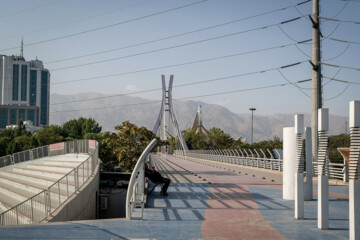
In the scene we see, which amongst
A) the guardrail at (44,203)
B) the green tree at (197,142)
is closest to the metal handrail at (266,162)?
the guardrail at (44,203)

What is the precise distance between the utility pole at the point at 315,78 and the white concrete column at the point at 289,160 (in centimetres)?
783

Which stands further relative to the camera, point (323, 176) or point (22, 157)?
point (22, 157)

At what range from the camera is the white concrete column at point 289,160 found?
45.3ft

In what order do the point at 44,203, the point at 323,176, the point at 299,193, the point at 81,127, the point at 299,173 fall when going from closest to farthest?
the point at 323,176
the point at 299,193
the point at 299,173
the point at 44,203
the point at 81,127

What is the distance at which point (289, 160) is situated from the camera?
14.1 metres

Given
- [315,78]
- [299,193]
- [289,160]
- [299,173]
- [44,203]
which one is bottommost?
[44,203]

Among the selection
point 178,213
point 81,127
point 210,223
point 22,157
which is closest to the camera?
point 210,223

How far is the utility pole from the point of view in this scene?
21.3 metres

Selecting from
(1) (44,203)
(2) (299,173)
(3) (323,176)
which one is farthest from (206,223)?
(1) (44,203)

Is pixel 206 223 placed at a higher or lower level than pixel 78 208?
higher

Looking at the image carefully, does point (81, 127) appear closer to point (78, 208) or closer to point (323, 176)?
point (78, 208)

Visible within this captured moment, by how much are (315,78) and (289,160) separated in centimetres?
939

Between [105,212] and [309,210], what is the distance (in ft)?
50.6

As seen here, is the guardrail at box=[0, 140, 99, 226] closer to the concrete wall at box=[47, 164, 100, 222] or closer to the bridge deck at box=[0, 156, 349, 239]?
the concrete wall at box=[47, 164, 100, 222]
